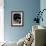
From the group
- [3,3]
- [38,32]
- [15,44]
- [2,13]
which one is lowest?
[15,44]

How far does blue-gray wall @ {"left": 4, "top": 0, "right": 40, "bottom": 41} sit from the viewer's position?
18.4ft

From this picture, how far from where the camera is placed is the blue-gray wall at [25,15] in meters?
5.61

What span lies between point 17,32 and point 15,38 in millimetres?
256

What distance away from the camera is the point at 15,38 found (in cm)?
566

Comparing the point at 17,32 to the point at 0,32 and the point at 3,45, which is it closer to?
the point at 0,32

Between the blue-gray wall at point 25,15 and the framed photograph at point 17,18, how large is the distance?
0.12 metres

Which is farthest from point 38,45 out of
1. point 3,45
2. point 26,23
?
point 26,23

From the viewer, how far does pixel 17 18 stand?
18.5 feet

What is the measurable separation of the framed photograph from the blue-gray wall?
121mm

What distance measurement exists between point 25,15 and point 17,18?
0.35 metres

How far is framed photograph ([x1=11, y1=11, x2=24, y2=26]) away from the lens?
5.62 metres

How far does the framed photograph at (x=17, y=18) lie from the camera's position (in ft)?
18.5

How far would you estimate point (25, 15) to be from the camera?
5660 millimetres

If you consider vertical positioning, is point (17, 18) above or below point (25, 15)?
below
